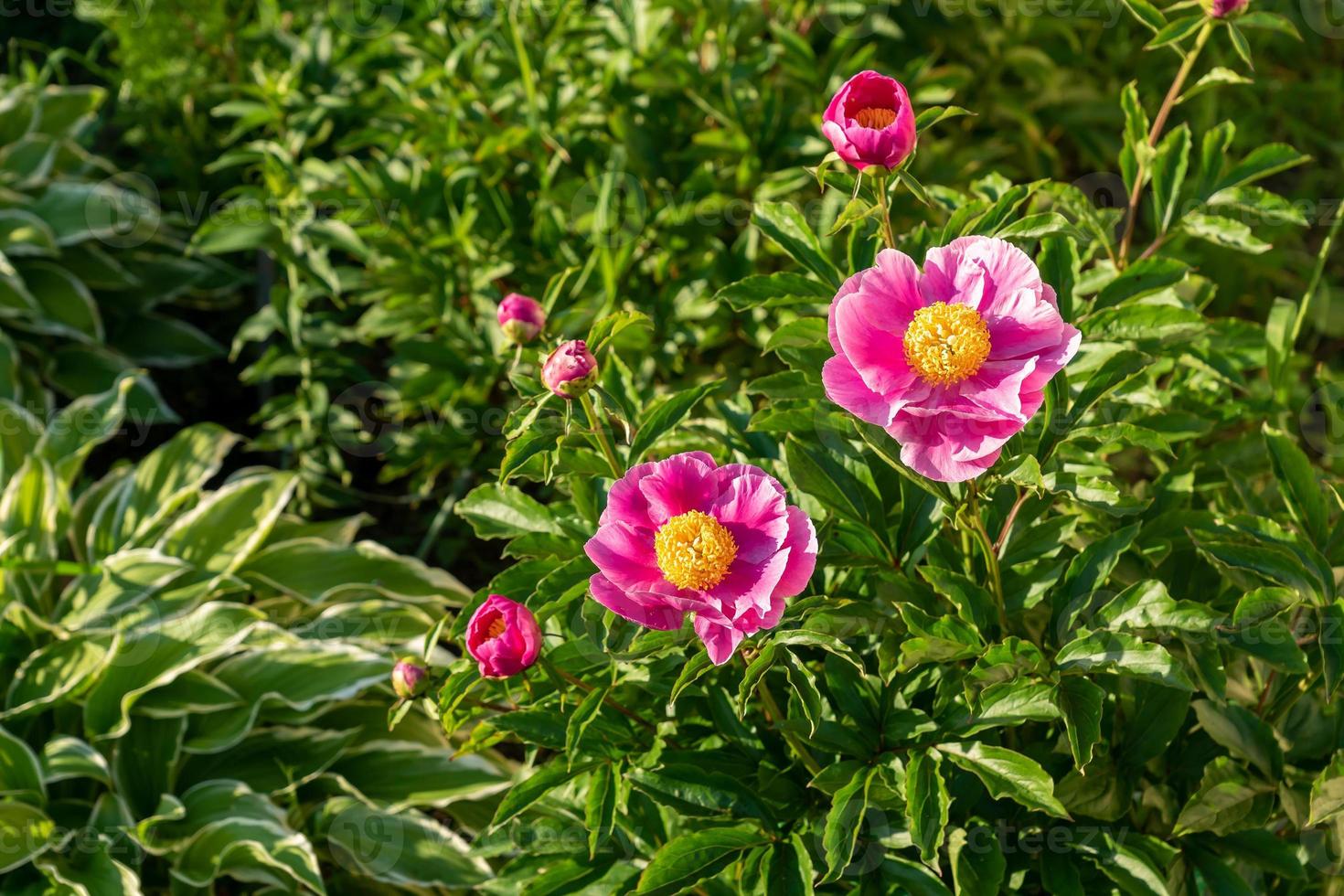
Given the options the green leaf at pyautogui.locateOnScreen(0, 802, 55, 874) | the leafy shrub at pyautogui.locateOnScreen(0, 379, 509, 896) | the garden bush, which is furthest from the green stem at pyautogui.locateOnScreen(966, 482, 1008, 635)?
the green leaf at pyautogui.locateOnScreen(0, 802, 55, 874)

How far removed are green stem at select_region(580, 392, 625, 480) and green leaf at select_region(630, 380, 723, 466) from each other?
0.02 metres

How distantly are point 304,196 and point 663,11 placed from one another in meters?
0.71

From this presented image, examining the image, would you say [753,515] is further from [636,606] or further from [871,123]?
[871,123]

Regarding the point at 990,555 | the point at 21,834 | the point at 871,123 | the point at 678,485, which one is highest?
the point at 871,123

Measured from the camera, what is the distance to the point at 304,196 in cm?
210

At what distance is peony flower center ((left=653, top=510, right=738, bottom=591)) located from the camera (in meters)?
0.88

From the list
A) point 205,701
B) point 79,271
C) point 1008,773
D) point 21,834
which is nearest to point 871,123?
point 1008,773

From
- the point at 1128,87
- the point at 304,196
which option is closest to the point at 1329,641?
the point at 1128,87

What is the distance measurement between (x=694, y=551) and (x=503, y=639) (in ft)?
0.60

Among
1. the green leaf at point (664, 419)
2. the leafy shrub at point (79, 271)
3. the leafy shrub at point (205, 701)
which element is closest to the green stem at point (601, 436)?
the green leaf at point (664, 419)

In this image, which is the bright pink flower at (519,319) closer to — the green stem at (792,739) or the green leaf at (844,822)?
the green stem at (792,739)

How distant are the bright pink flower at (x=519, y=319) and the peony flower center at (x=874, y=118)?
359 millimetres

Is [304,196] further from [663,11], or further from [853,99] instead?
[853,99]

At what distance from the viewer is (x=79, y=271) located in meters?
2.71
